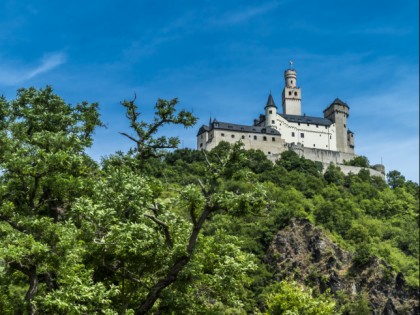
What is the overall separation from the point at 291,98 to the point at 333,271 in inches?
3479

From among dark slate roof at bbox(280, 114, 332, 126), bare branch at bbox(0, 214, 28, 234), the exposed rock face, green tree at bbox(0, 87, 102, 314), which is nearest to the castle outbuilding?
dark slate roof at bbox(280, 114, 332, 126)

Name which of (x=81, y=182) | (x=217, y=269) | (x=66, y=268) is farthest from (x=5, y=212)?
(x=217, y=269)

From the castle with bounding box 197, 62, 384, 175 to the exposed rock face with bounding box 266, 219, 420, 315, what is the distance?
159 ft

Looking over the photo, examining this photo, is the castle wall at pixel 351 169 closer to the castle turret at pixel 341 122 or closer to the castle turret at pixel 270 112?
the castle turret at pixel 341 122

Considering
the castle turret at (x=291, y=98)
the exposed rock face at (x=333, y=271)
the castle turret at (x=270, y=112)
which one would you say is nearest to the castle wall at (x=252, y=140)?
the castle turret at (x=270, y=112)

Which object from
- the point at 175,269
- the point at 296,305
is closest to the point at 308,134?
the point at 296,305

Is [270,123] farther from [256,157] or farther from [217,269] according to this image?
[217,269]

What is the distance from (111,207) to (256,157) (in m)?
101

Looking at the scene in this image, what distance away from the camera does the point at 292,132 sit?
14275 cm

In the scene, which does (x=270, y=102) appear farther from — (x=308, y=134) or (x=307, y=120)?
(x=308, y=134)

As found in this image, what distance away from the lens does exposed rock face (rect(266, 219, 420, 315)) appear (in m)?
70.9

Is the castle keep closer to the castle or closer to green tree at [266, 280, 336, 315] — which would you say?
the castle

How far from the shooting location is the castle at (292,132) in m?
134

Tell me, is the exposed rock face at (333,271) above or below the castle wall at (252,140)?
below
